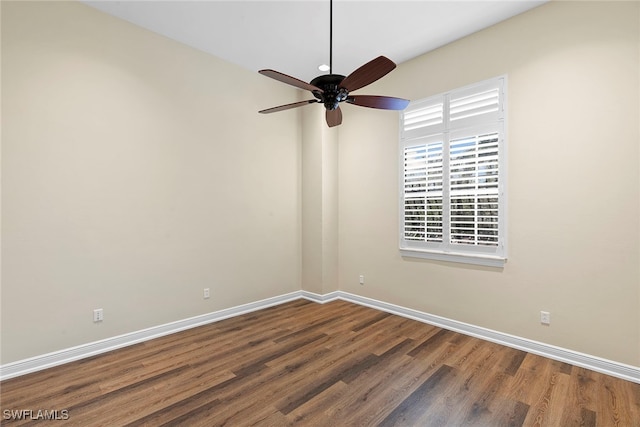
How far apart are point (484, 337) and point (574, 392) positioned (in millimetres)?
996

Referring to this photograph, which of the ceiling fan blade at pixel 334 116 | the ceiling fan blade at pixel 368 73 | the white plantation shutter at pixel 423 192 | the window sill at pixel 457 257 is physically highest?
the ceiling fan blade at pixel 368 73

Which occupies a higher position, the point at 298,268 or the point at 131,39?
the point at 131,39

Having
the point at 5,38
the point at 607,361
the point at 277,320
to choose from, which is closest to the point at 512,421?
the point at 607,361

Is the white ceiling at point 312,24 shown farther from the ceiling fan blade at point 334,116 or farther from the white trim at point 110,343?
the white trim at point 110,343

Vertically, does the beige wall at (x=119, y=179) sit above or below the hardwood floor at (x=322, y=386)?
above

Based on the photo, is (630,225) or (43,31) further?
(43,31)

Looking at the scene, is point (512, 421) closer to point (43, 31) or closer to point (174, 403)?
point (174, 403)

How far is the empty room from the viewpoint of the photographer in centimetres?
236

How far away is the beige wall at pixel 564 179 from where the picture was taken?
8.29 feet

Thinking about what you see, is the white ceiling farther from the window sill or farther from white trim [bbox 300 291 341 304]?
white trim [bbox 300 291 341 304]

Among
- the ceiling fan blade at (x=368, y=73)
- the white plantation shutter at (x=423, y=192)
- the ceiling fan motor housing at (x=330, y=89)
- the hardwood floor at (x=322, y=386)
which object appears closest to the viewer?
the ceiling fan blade at (x=368, y=73)

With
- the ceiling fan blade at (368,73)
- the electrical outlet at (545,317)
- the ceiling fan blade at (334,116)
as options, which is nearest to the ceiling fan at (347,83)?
the ceiling fan blade at (368,73)

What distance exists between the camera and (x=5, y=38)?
253 centimetres

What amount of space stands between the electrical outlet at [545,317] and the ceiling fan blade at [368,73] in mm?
2709
